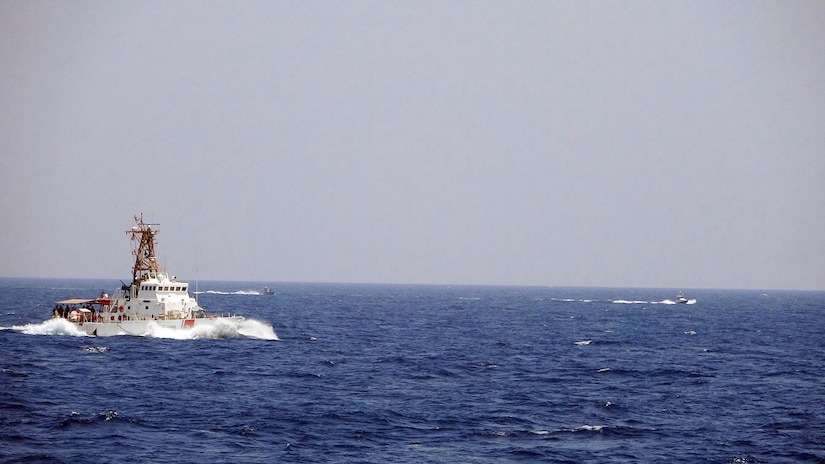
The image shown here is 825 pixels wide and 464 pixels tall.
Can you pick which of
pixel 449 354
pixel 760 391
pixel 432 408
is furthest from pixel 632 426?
pixel 449 354

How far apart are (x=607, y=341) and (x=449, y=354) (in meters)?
29.5

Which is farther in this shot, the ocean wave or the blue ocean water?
the ocean wave

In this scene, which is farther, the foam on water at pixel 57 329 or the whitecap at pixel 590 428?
the foam on water at pixel 57 329

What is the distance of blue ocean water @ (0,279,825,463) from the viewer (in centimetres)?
4425

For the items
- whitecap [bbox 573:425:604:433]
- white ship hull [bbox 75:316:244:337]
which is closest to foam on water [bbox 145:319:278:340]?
white ship hull [bbox 75:316:244:337]

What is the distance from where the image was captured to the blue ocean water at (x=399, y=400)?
1742 inches

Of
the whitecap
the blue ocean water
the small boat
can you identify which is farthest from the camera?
the small boat

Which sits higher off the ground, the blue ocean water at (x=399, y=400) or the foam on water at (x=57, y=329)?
the foam on water at (x=57, y=329)

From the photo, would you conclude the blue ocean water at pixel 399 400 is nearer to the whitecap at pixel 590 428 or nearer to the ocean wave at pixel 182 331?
the whitecap at pixel 590 428

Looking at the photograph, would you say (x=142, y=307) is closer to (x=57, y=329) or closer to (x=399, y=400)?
(x=57, y=329)

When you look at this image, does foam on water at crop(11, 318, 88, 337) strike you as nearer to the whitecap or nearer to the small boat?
the small boat

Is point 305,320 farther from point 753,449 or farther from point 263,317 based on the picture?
point 753,449

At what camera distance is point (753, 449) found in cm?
4541

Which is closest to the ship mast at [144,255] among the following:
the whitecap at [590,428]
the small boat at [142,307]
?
the small boat at [142,307]
